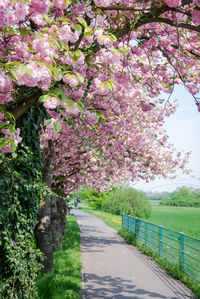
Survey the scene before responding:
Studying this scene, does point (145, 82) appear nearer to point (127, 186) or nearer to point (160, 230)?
point (160, 230)

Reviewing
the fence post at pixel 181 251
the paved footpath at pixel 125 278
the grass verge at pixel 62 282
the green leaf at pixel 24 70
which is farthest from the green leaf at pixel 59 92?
the fence post at pixel 181 251

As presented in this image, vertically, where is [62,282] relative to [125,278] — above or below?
above

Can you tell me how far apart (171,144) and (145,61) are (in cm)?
844

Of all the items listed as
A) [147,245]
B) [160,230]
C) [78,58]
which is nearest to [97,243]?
[147,245]

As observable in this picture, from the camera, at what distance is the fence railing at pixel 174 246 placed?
7.45 metres

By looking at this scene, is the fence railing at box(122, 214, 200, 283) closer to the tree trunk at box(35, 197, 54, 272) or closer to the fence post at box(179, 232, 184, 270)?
the fence post at box(179, 232, 184, 270)

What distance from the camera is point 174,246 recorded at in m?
8.83

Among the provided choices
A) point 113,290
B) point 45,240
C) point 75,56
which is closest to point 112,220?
point 45,240

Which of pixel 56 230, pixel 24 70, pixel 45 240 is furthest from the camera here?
pixel 56 230

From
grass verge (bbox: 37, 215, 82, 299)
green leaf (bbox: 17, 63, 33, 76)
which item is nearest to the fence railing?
grass verge (bbox: 37, 215, 82, 299)

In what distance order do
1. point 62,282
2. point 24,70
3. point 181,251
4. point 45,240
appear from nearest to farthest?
point 24,70 → point 62,282 → point 45,240 → point 181,251

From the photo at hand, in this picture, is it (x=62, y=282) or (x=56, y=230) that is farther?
(x=56, y=230)

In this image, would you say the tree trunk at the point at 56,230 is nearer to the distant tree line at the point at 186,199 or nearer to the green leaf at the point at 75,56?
the green leaf at the point at 75,56

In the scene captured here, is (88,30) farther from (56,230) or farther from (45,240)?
(56,230)
